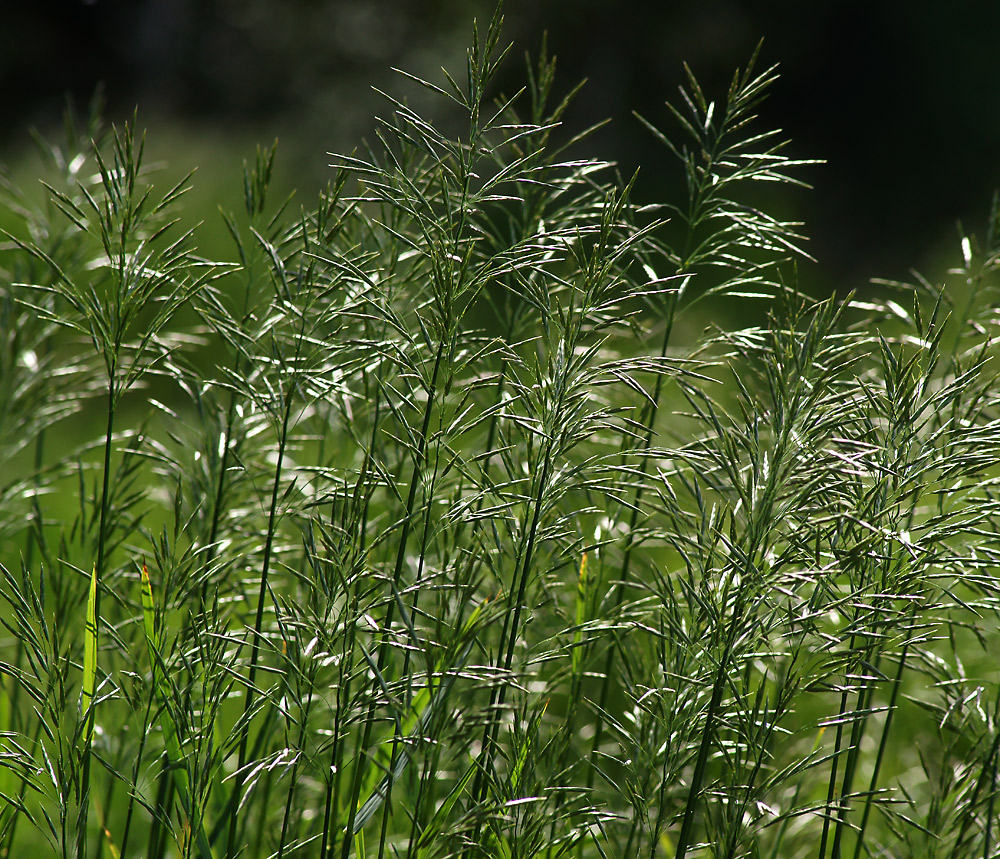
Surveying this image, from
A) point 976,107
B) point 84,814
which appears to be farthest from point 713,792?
point 976,107

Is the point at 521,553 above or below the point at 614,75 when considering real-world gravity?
below

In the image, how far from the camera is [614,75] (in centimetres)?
770

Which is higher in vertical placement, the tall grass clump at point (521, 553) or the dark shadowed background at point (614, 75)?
the dark shadowed background at point (614, 75)

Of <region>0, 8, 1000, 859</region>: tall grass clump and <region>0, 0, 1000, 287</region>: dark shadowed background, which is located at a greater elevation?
<region>0, 0, 1000, 287</region>: dark shadowed background

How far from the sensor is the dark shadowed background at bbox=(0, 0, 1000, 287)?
759cm

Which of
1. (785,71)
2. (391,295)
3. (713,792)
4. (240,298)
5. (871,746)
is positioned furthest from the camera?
(785,71)

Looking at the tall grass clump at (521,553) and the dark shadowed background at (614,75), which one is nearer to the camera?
the tall grass clump at (521,553)

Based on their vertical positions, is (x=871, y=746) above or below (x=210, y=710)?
below

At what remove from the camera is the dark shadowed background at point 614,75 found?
7.59 m

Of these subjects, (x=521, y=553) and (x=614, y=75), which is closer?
(x=521, y=553)

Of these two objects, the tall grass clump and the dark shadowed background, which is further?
the dark shadowed background

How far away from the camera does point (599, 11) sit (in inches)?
295

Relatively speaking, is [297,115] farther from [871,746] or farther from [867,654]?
[867,654]

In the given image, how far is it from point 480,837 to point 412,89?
25.1 feet
